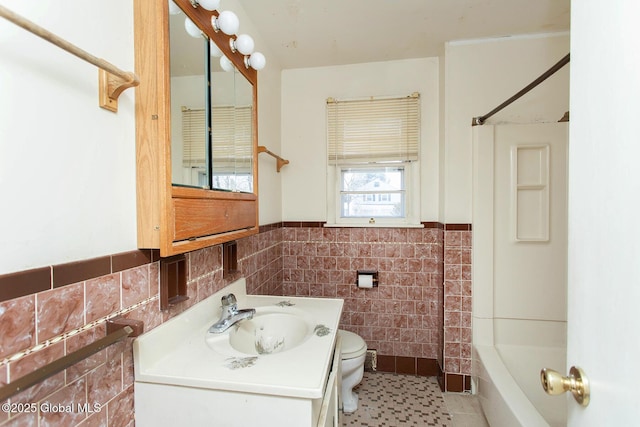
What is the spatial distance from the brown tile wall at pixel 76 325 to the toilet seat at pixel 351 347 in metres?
1.15

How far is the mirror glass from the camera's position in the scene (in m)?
1.00

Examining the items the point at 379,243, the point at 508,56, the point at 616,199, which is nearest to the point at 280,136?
the point at 379,243

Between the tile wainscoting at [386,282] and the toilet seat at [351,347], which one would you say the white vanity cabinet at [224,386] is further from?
the tile wainscoting at [386,282]

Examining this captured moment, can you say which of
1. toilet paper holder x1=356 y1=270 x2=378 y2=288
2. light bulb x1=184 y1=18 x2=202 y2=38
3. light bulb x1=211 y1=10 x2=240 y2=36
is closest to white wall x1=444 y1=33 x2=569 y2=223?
toilet paper holder x1=356 y1=270 x2=378 y2=288

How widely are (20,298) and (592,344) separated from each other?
116cm

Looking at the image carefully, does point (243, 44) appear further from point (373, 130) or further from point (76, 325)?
point (373, 130)

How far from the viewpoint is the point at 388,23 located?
1895 mm

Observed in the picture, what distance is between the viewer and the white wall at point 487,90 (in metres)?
2.05

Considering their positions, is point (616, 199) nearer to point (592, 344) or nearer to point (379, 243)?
point (592, 344)

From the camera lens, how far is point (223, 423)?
2.92 feet

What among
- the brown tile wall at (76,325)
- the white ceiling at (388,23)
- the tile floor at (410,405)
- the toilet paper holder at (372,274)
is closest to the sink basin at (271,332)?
the brown tile wall at (76,325)

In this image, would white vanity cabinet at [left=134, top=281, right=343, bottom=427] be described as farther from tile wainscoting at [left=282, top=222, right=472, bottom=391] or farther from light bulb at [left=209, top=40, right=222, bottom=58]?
tile wainscoting at [left=282, top=222, right=472, bottom=391]

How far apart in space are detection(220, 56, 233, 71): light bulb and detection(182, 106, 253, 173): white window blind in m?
0.17

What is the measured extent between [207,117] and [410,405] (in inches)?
85.8
